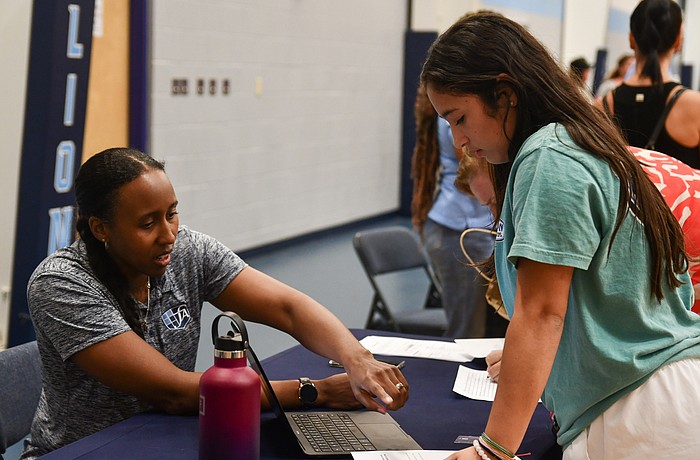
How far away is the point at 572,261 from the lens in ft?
3.93

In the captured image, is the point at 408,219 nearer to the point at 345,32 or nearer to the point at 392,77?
the point at 392,77

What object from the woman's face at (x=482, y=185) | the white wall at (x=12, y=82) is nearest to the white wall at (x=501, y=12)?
the white wall at (x=12, y=82)

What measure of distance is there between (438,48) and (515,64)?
123 millimetres

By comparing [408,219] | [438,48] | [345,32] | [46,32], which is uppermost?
[345,32]

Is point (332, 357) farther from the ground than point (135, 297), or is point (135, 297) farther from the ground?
point (135, 297)

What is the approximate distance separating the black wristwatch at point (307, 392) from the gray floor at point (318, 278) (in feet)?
6.96

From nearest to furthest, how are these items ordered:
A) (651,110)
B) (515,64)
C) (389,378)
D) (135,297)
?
(515,64)
(389,378)
(135,297)
(651,110)

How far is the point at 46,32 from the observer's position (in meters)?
3.32

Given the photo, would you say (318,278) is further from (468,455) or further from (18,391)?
(468,455)

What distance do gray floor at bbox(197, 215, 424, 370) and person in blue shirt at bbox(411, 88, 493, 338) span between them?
3.41 ft

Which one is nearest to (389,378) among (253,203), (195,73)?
(195,73)

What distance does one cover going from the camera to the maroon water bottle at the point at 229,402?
1.29 meters

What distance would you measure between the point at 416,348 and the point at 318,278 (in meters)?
3.65

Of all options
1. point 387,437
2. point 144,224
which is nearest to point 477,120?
point 387,437
